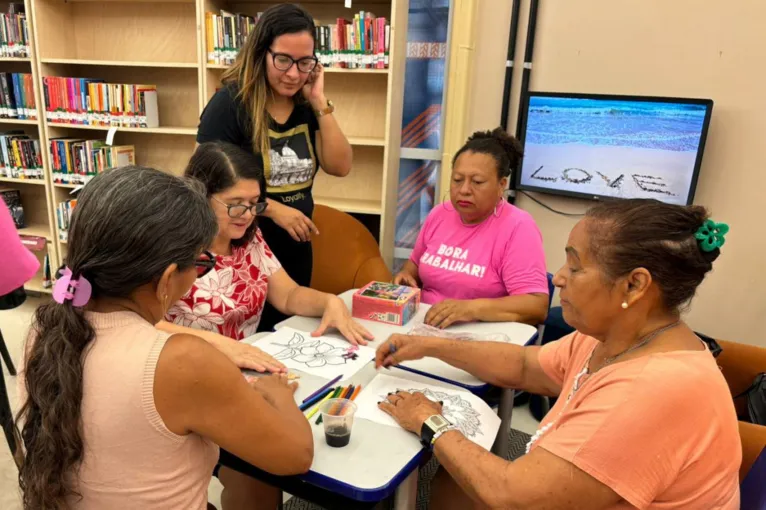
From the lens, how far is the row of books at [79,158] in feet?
12.5

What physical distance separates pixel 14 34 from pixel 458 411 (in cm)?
415

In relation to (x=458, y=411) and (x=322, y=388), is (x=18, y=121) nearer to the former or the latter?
(x=322, y=388)

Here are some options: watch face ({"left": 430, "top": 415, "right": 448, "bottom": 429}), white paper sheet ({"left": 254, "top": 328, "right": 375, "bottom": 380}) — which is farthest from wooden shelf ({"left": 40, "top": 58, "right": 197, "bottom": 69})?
watch face ({"left": 430, "top": 415, "right": 448, "bottom": 429})

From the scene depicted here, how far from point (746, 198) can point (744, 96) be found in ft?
1.91

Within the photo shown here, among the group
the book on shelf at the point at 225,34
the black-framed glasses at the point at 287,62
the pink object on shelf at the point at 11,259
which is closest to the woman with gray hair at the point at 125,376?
the pink object on shelf at the point at 11,259

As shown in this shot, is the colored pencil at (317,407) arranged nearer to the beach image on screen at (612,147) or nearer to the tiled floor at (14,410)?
the tiled floor at (14,410)

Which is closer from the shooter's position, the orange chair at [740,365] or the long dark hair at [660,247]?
the long dark hair at [660,247]

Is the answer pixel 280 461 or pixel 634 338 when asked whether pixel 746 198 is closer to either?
pixel 634 338

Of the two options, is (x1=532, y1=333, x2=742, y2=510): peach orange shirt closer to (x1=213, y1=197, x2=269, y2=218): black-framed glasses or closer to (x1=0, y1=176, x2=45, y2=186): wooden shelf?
(x1=213, y1=197, x2=269, y2=218): black-framed glasses

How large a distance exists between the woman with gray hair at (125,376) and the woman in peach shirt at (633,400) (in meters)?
0.47

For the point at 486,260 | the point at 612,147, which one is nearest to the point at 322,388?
the point at 486,260

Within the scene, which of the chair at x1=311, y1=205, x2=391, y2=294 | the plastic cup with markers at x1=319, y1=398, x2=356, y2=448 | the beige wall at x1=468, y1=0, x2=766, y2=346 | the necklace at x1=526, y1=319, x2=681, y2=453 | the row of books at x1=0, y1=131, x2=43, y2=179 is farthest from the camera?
the row of books at x1=0, y1=131, x2=43, y2=179

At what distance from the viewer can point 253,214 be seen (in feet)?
5.83

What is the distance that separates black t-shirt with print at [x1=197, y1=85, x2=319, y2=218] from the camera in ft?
6.79
